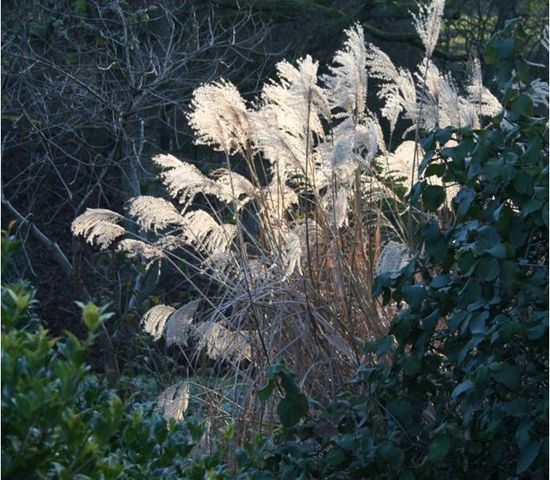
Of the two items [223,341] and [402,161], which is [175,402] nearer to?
[223,341]

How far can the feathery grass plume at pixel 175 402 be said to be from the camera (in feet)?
15.8

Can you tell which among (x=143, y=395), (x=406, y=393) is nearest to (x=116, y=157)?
(x=143, y=395)

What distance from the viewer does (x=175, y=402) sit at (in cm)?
484

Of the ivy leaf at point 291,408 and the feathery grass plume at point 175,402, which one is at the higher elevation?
the ivy leaf at point 291,408

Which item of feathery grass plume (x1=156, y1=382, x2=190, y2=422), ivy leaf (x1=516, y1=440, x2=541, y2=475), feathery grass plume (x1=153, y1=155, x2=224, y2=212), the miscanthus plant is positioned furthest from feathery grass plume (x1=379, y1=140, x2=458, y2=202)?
ivy leaf (x1=516, y1=440, x2=541, y2=475)

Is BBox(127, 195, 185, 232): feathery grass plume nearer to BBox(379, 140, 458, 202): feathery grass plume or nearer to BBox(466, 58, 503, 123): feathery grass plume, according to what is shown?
BBox(379, 140, 458, 202): feathery grass plume

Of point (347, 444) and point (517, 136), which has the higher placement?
point (517, 136)

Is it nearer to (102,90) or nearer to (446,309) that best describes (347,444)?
(446,309)

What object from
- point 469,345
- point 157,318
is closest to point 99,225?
point 157,318

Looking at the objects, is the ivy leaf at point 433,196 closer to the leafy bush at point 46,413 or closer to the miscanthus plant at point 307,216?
the miscanthus plant at point 307,216

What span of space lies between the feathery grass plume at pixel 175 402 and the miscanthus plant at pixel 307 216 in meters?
0.22

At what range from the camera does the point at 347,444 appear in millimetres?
3762

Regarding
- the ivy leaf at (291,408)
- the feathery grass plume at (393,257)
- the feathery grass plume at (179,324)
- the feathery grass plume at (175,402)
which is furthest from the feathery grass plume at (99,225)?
the ivy leaf at (291,408)

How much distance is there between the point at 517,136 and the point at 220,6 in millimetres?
6583
